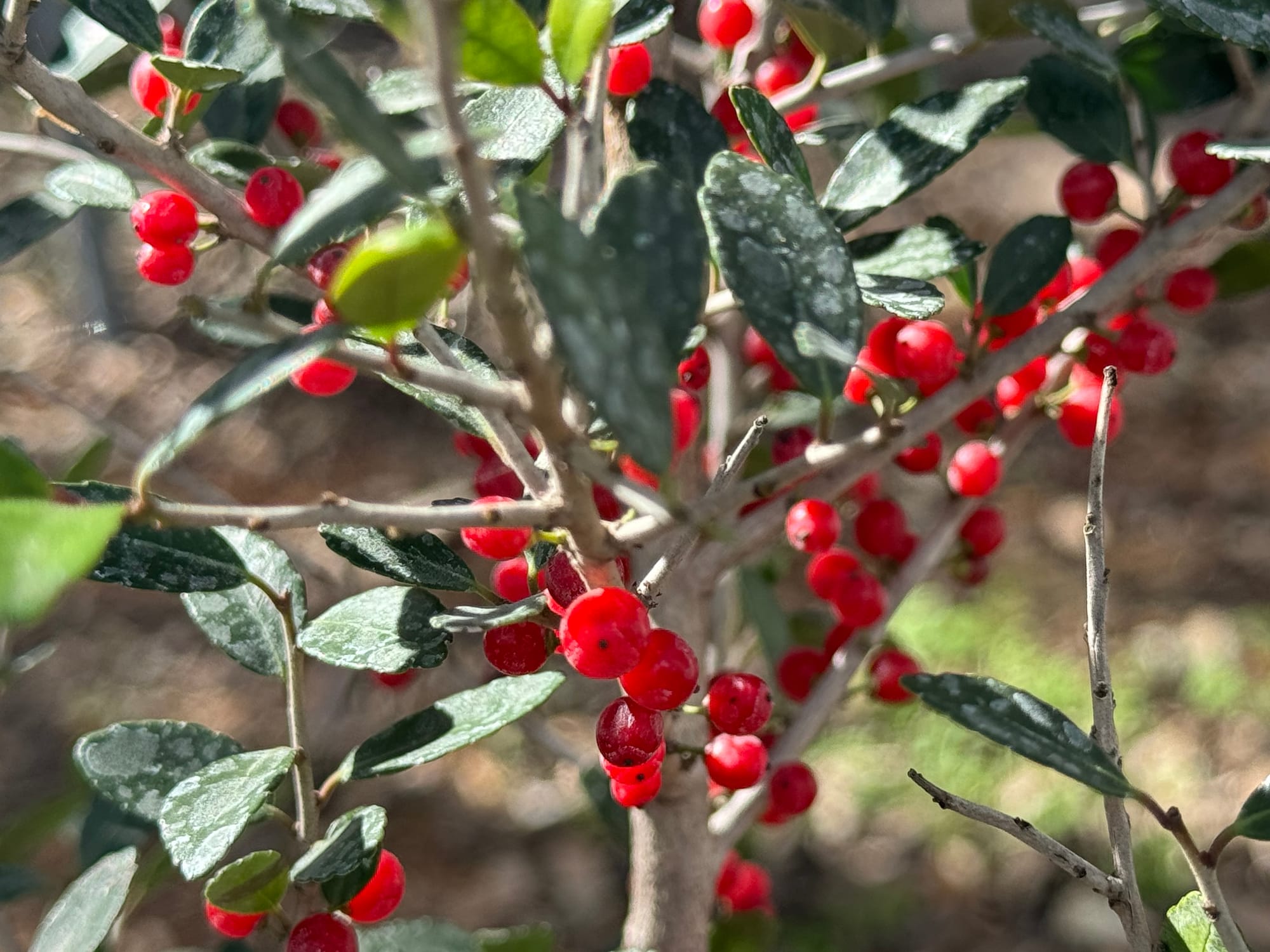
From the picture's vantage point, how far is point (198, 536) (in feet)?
2.37

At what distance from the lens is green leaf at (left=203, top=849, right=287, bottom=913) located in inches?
Answer: 26.6

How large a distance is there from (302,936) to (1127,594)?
Result: 2432mm

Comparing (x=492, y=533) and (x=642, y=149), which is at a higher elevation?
(x=642, y=149)

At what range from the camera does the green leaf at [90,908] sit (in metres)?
0.76

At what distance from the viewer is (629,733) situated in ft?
2.27

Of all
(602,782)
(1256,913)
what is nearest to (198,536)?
(602,782)

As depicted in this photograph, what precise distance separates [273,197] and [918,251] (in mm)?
450

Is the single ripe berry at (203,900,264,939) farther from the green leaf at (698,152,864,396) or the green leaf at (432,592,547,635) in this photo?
the green leaf at (698,152,864,396)

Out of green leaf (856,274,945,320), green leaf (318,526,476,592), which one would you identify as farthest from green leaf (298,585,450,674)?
green leaf (856,274,945,320)

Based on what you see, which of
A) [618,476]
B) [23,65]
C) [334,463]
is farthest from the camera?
[334,463]

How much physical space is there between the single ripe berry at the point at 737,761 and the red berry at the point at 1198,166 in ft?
1.92

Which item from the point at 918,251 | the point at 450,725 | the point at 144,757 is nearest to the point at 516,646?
the point at 450,725

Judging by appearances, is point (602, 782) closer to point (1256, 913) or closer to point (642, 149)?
point (642, 149)

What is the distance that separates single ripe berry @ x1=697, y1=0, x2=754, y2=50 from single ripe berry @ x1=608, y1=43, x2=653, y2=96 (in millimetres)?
183
